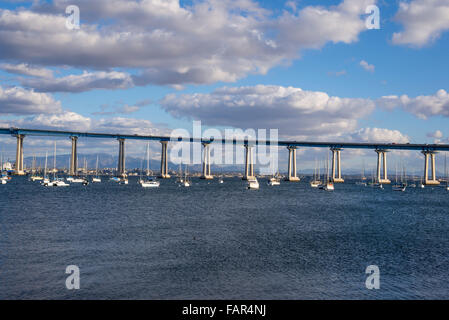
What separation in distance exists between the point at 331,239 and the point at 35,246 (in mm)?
28908

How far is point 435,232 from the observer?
5166 cm

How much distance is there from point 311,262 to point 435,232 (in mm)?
28074

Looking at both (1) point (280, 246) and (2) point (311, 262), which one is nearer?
(2) point (311, 262)

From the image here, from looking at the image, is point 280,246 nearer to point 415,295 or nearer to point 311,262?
point 311,262

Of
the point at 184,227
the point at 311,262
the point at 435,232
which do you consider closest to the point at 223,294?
the point at 311,262

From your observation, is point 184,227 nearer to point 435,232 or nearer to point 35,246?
point 35,246

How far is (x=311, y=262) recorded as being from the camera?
31.9m
